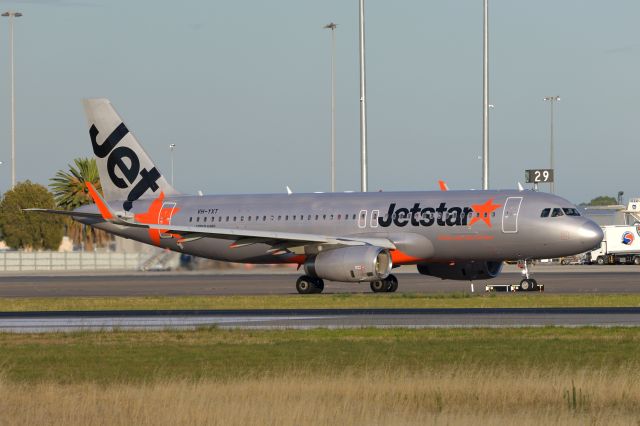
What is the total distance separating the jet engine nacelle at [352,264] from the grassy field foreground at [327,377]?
1981cm

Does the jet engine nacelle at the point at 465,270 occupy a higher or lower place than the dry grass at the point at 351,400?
higher

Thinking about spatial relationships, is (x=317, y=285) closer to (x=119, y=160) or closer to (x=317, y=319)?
(x=119, y=160)

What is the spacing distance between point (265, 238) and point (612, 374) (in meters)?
33.5

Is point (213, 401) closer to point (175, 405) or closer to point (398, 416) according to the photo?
point (175, 405)

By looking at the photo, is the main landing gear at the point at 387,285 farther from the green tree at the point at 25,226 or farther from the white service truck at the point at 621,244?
the green tree at the point at 25,226

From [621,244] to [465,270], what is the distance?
63154mm

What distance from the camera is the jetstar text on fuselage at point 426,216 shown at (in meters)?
52.2

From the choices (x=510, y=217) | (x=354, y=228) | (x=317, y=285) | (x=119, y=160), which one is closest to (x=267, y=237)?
(x=317, y=285)

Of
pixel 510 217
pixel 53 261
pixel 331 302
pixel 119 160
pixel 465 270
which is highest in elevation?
pixel 119 160

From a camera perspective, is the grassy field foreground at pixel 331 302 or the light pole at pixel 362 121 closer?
the grassy field foreground at pixel 331 302

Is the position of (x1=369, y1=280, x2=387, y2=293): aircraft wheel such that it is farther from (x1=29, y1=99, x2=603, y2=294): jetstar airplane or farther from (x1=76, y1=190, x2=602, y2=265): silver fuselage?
(x1=76, y1=190, x2=602, y2=265): silver fuselage

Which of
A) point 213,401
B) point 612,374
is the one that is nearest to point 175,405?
point 213,401

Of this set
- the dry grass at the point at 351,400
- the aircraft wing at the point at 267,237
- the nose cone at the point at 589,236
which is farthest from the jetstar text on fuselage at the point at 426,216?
the dry grass at the point at 351,400

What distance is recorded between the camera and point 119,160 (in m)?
62.3
